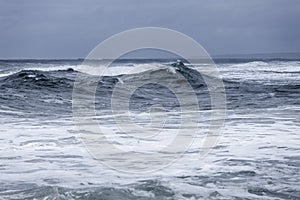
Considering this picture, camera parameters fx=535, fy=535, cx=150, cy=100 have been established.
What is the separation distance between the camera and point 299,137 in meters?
8.77

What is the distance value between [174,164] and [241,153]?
3.88 feet

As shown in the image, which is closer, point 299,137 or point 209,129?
point 299,137

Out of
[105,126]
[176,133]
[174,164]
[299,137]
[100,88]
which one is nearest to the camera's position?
[174,164]

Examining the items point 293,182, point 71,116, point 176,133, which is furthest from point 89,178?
point 71,116

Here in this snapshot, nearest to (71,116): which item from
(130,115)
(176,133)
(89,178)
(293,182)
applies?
(130,115)

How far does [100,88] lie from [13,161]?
13.9m

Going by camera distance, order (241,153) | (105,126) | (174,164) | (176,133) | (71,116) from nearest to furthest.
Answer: (174,164) < (241,153) < (176,133) < (105,126) < (71,116)

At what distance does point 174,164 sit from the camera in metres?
6.72

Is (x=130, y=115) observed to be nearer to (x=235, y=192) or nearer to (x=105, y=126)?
(x=105, y=126)

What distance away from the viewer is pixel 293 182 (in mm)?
5668

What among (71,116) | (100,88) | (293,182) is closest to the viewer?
(293,182)

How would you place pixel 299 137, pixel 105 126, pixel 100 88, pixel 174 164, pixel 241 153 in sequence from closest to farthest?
pixel 174 164 < pixel 241 153 < pixel 299 137 < pixel 105 126 < pixel 100 88

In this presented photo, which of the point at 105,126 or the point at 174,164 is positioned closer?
the point at 174,164

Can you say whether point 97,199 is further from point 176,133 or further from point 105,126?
point 105,126
